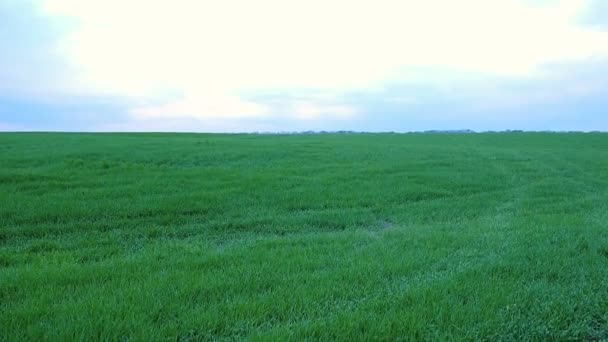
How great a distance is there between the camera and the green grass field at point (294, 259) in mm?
4797

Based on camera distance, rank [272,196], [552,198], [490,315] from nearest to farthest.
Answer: [490,315], [272,196], [552,198]

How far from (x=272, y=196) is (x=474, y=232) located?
5.19 m

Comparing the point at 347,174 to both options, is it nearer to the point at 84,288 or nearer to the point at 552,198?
the point at 552,198

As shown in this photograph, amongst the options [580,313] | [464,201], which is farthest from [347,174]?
[580,313]

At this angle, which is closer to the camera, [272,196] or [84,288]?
[84,288]

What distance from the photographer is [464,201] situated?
41.6ft

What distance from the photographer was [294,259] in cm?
689

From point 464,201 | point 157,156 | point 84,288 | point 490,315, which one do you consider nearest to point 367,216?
point 464,201

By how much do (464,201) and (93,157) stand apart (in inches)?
620

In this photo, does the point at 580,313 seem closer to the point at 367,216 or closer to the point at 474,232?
the point at 474,232

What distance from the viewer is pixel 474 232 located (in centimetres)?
884

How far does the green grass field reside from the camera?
Answer: 4.80 metres

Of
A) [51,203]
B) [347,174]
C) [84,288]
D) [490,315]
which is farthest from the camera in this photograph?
[347,174]

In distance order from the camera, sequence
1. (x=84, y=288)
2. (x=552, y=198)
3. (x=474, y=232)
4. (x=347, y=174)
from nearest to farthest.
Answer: (x=84, y=288) < (x=474, y=232) < (x=552, y=198) < (x=347, y=174)
